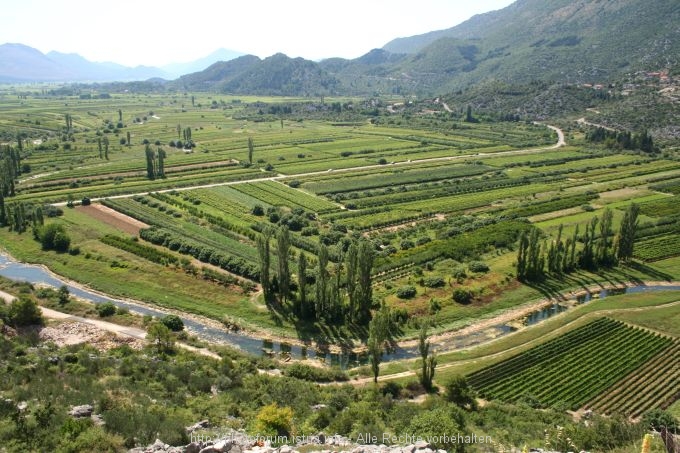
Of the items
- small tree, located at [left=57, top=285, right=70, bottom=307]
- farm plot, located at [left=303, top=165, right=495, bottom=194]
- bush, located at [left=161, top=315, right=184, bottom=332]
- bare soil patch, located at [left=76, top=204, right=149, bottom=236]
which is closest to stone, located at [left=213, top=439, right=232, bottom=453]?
bush, located at [left=161, top=315, right=184, bottom=332]

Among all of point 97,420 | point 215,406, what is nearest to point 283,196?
point 215,406

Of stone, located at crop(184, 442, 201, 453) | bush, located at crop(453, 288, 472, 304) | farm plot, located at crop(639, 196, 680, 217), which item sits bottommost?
bush, located at crop(453, 288, 472, 304)

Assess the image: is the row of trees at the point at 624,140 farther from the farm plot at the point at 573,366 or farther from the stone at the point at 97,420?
the stone at the point at 97,420

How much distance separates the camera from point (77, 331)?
5456 centimetres

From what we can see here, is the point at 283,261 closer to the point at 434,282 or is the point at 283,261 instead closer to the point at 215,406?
the point at 434,282

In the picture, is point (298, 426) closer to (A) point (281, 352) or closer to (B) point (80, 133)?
(A) point (281, 352)

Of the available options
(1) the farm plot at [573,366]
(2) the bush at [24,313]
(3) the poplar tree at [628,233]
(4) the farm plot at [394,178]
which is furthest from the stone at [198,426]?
(4) the farm plot at [394,178]

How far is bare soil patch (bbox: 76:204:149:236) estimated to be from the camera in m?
88.9

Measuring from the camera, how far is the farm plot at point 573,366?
45.5 meters

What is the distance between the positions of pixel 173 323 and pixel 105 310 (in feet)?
30.1

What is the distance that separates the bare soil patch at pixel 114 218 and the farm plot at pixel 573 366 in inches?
2512

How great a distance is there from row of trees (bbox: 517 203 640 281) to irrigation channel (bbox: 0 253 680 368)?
5947mm

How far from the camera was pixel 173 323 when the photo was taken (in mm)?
56781

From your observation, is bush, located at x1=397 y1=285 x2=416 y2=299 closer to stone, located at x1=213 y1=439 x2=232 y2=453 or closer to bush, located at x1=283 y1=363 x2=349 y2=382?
bush, located at x1=283 y1=363 x2=349 y2=382
